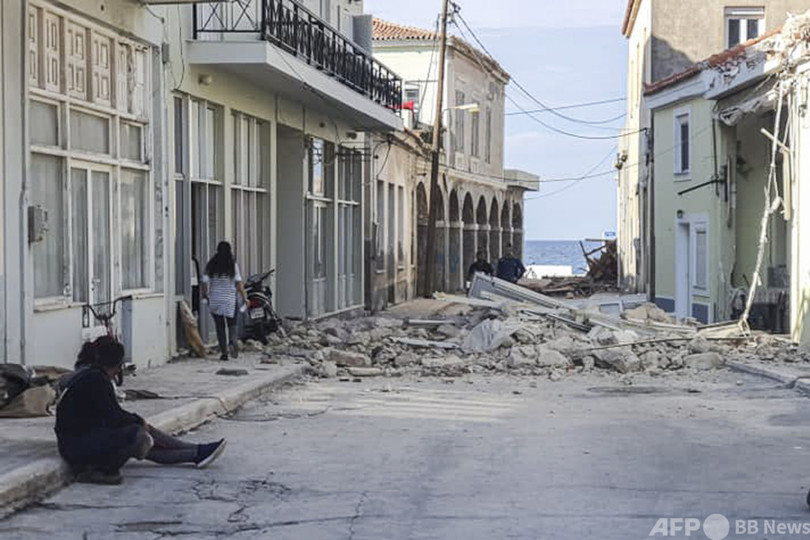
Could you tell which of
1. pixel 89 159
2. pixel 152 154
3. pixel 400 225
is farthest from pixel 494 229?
pixel 89 159

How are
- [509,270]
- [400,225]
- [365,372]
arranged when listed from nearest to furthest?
[365,372], [509,270], [400,225]

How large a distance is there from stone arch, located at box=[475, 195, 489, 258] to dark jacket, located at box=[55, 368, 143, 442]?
143 feet

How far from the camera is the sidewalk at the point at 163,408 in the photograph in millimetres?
8297

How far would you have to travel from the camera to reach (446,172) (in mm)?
44750

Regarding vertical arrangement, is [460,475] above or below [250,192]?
below

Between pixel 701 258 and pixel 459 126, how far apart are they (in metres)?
20.6

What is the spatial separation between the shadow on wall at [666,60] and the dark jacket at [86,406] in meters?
28.6

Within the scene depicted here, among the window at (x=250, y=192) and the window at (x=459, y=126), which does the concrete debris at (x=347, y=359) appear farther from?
the window at (x=459, y=126)

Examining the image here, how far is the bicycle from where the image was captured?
14.3m

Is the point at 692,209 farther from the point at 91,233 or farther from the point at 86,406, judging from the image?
the point at 86,406

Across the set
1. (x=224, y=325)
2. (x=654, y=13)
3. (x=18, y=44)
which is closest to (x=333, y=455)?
(x=18, y=44)

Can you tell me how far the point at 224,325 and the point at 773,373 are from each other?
774 cm

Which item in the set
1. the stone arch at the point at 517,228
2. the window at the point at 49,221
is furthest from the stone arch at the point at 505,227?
the window at the point at 49,221

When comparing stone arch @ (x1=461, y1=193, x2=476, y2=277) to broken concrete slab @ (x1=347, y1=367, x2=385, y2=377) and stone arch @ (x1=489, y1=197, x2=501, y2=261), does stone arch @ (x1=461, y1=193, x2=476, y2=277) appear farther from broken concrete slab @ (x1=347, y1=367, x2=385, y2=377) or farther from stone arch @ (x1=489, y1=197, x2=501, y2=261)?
broken concrete slab @ (x1=347, y1=367, x2=385, y2=377)
